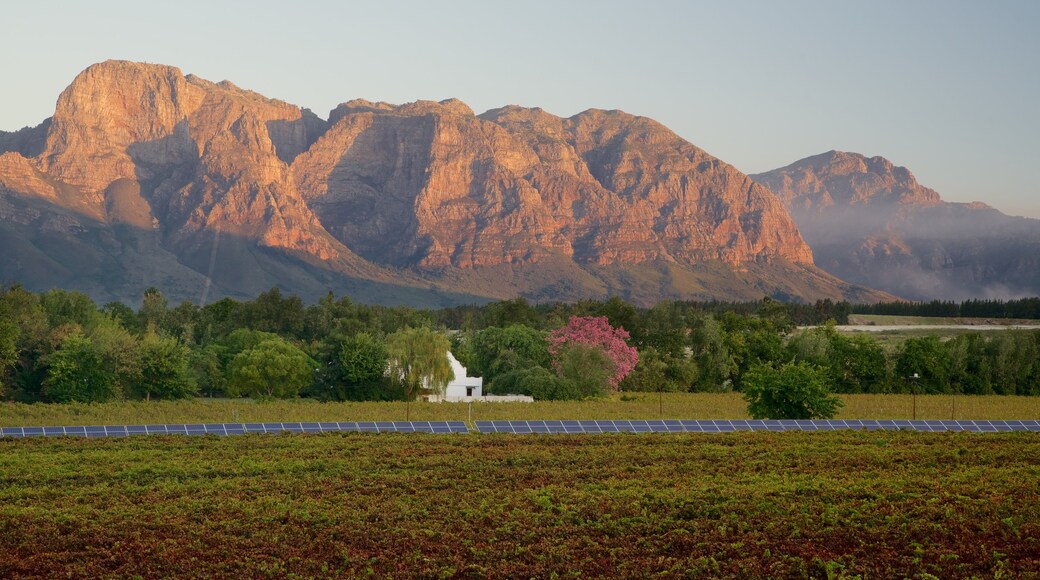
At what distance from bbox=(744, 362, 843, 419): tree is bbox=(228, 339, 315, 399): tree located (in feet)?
103

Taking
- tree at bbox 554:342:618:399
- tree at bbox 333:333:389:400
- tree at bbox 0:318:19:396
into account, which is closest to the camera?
tree at bbox 0:318:19:396

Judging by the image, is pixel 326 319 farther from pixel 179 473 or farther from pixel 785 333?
pixel 179 473

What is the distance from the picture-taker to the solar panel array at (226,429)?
48.8 m

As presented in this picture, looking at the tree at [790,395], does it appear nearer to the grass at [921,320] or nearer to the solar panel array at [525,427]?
the solar panel array at [525,427]

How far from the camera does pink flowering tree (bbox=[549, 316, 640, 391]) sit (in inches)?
3425

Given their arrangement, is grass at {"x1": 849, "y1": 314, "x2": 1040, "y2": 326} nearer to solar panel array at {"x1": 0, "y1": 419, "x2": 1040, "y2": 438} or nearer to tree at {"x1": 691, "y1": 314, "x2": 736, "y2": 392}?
tree at {"x1": 691, "y1": 314, "x2": 736, "y2": 392}

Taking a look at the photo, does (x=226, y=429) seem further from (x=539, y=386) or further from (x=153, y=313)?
(x=153, y=313)

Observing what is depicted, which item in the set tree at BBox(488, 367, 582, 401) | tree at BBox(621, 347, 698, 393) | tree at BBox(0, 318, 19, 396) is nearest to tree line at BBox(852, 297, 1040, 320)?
tree at BBox(621, 347, 698, 393)

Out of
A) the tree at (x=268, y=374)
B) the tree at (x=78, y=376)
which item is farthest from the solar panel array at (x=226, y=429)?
A: the tree at (x=268, y=374)

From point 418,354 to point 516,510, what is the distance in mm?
49442

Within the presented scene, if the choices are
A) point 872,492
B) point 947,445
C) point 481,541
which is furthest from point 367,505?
point 947,445

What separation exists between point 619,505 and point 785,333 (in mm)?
88043

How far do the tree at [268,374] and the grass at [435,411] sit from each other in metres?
1.31

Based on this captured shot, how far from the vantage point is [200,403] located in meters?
71.5
